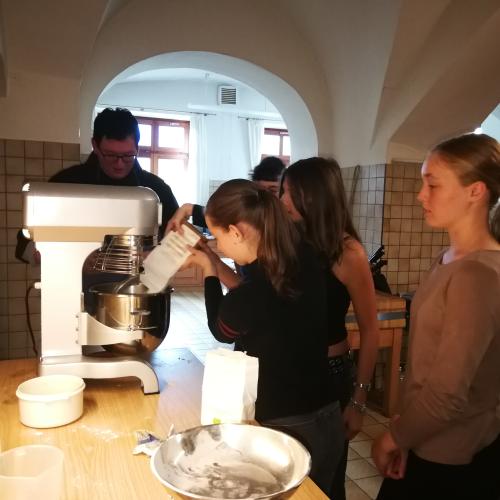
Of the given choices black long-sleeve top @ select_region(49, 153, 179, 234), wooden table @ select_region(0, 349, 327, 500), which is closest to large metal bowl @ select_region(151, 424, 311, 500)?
wooden table @ select_region(0, 349, 327, 500)

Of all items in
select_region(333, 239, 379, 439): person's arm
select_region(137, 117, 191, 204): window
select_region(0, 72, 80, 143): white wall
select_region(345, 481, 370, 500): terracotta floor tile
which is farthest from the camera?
select_region(137, 117, 191, 204): window

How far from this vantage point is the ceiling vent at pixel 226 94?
738cm

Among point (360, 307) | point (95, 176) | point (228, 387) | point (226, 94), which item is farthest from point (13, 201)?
point (226, 94)

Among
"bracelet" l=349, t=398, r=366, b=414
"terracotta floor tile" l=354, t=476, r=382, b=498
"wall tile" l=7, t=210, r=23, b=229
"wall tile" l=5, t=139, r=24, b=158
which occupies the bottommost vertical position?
"terracotta floor tile" l=354, t=476, r=382, b=498

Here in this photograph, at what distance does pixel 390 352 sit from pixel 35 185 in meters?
2.22

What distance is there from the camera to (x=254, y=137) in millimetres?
7715

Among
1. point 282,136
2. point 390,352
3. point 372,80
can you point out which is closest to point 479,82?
point 372,80

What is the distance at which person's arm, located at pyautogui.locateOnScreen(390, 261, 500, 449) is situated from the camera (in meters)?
0.97

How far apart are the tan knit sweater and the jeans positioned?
0.16 m

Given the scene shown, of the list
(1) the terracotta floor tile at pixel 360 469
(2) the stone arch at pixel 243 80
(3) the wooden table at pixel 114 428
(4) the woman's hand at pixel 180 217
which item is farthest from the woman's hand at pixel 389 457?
(2) the stone arch at pixel 243 80

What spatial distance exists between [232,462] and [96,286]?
0.62 metres

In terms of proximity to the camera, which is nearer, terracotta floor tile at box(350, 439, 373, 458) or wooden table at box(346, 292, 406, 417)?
terracotta floor tile at box(350, 439, 373, 458)

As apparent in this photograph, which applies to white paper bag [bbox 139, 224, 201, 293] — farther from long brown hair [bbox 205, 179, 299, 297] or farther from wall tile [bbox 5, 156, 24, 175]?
wall tile [bbox 5, 156, 24, 175]

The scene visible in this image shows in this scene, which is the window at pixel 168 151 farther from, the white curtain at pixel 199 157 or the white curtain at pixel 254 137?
the white curtain at pixel 254 137
